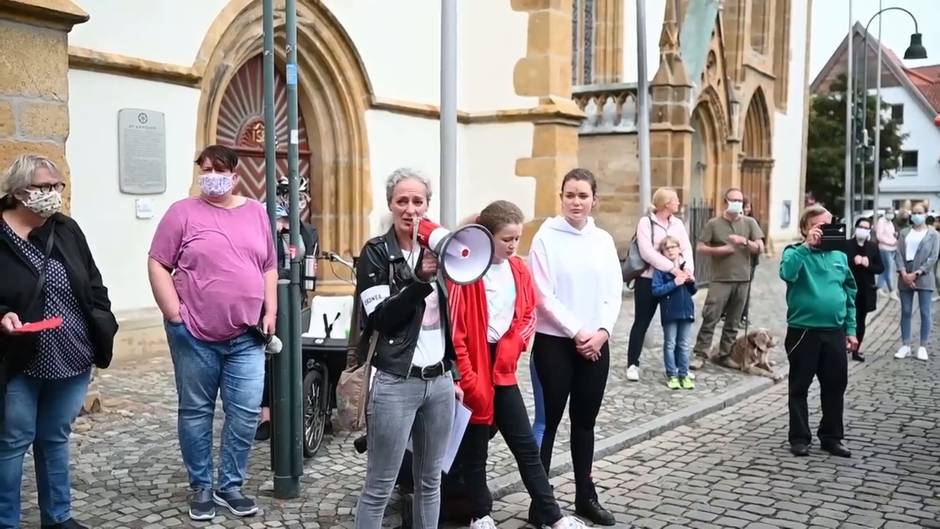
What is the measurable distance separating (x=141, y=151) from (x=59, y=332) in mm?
4782

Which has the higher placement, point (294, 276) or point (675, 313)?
point (294, 276)

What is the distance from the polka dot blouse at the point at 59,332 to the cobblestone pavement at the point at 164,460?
3.00 feet

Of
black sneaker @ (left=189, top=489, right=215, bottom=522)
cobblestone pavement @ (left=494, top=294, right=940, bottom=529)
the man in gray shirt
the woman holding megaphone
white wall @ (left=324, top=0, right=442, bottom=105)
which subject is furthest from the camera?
white wall @ (left=324, top=0, right=442, bottom=105)

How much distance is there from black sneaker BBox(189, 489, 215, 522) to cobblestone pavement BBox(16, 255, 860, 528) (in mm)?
46

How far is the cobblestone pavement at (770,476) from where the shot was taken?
16.6 ft

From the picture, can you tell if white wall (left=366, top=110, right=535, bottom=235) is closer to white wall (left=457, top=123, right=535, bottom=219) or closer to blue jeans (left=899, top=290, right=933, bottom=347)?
white wall (left=457, top=123, right=535, bottom=219)

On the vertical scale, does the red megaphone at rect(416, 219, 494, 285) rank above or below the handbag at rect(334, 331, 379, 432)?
above

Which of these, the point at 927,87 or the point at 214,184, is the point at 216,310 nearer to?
the point at 214,184

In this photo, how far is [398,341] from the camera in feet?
11.8

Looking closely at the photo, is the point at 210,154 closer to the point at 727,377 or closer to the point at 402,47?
the point at 727,377

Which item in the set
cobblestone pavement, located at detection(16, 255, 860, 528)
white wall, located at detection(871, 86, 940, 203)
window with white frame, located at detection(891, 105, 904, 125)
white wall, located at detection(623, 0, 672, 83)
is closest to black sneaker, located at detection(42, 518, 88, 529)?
cobblestone pavement, located at detection(16, 255, 860, 528)

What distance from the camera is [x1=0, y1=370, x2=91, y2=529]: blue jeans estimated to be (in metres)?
3.97

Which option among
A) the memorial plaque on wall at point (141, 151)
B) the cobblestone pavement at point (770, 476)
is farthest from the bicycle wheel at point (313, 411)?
the memorial plaque on wall at point (141, 151)

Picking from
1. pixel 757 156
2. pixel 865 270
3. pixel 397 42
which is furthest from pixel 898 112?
pixel 397 42
